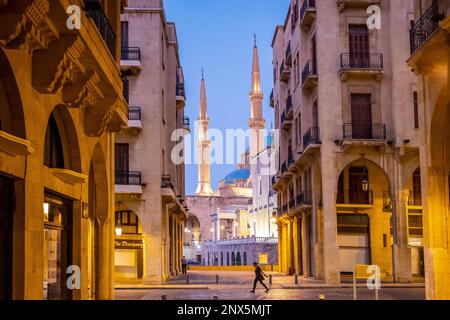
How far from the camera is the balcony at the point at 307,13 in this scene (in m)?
38.0

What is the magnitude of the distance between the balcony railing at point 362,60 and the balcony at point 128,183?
39.1ft

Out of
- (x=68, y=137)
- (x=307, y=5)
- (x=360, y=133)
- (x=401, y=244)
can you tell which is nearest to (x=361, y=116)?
(x=360, y=133)

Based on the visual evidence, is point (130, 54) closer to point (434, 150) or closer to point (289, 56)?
point (289, 56)

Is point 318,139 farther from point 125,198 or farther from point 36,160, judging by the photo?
point 36,160

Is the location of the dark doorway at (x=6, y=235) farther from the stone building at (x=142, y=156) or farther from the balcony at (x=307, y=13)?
the balcony at (x=307, y=13)

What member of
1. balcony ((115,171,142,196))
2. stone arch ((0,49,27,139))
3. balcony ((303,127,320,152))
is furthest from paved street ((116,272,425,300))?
stone arch ((0,49,27,139))

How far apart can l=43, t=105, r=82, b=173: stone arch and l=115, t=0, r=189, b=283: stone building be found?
20.8 metres

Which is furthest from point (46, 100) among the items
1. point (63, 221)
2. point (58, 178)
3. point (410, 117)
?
point (410, 117)

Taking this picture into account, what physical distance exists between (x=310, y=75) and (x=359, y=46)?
2.96 meters

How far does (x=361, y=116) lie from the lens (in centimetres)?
3722

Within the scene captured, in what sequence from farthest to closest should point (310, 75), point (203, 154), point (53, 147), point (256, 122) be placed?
point (203, 154) → point (256, 122) → point (310, 75) → point (53, 147)

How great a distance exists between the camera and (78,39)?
38.5ft

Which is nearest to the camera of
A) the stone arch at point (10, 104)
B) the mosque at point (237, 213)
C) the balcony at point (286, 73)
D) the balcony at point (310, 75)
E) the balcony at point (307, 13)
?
the stone arch at point (10, 104)

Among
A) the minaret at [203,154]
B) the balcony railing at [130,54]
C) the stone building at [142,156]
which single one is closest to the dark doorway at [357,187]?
the stone building at [142,156]
